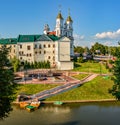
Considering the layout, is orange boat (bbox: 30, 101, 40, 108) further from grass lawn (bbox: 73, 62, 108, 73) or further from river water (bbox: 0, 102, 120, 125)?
grass lawn (bbox: 73, 62, 108, 73)

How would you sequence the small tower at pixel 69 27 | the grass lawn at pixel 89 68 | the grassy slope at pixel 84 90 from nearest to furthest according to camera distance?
the grassy slope at pixel 84 90
the grass lawn at pixel 89 68
the small tower at pixel 69 27

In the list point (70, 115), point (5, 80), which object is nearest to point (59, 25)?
point (70, 115)

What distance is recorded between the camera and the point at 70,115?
132 feet

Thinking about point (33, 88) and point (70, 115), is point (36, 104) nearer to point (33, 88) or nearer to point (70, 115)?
point (70, 115)

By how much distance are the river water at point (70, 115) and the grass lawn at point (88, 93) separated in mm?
2907

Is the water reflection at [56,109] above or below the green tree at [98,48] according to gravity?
below

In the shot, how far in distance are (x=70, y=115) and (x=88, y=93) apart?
1276cm

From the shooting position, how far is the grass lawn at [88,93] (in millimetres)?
49750

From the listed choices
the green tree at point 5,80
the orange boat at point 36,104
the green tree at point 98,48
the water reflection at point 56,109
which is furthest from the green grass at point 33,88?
the green tree at point 98,48

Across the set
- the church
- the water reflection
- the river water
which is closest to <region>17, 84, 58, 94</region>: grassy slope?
the river water

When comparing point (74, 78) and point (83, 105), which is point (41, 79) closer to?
point (74, 78)

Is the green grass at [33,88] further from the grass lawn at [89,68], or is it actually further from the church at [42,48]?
the church at [42,48]

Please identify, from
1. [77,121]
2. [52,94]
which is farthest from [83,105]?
[77,121]

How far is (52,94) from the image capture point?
49.9 meters
